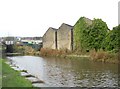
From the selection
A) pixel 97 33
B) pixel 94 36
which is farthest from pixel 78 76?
pixel 97 33

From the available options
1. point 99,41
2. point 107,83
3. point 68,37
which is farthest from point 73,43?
point 107,83

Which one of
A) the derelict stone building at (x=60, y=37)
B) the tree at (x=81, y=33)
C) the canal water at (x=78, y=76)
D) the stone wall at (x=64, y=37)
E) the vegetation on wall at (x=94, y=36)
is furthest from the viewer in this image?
the derelict stone building at (x=60, y=37)

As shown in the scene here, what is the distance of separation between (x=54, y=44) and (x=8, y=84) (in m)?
45.4

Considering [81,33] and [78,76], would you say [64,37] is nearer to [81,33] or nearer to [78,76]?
[81,33]

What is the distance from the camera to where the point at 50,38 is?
59938 mm

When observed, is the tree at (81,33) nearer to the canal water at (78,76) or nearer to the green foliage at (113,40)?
the green foliage at (113,40)

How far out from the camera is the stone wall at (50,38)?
58.8m

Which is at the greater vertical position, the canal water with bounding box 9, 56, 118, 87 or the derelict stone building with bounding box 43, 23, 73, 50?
the derelict stone building with bounding box 43, 23, 73, 50

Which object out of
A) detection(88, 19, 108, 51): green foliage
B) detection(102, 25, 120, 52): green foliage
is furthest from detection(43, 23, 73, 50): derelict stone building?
detection(102, 25, 120, 52): green foliage

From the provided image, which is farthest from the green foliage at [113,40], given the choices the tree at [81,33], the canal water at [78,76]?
the canal water at [78,76]

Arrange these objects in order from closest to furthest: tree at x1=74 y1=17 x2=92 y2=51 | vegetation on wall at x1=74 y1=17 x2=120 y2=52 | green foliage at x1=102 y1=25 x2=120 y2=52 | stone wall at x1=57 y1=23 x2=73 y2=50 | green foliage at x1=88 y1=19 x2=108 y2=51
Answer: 1. green foliage at x1=102 y1=25 x2=120 y2=52
2. vegetation on wall at x1=74 y1=17 x2=120 y2=52
3. green foliage at x1=88 y1=19 x2=108 y2=51
4. tree at x1=74 y1=17 x2=92 y2=51
5. stone wall at x1=57 y1=23 x2=73 y2=50

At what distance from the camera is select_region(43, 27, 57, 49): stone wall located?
5881cm

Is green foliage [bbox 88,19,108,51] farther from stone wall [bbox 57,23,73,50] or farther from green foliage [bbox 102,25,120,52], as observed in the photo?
stone wall [bbox 57,23,73,50]

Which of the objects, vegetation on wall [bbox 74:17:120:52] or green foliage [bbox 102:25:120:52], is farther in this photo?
vegetation on wall [bbox 74:17:120:52]
